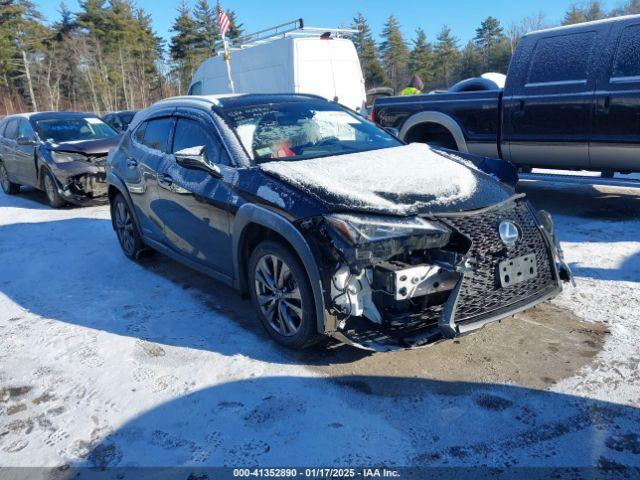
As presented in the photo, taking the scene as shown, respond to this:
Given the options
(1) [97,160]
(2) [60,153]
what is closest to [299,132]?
(1) [97,160]

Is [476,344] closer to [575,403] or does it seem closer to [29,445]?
[575,403]

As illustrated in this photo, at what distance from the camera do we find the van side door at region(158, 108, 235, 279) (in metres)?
3.88

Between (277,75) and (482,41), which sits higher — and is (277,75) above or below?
below

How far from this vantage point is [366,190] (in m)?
3.23

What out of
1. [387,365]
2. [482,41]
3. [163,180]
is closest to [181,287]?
[163,180]

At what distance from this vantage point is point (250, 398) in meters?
3.00

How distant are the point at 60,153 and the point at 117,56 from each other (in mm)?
50653

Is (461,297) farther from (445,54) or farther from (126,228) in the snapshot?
(445,54)

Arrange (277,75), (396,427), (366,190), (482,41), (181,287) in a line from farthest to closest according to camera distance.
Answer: (482,41)
(277,75)
(181,287)
(366,190)
(396,427)

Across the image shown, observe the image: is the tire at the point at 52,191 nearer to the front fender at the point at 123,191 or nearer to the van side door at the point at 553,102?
the front fender at the point at 123,191

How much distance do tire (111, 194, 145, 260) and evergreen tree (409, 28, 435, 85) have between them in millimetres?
56146

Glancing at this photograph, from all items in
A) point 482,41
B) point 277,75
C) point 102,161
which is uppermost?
point 482,41

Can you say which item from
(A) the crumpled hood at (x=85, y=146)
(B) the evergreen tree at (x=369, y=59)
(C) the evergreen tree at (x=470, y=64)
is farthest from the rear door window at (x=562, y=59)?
(B) the evergreen tree at (x=369, y=59)

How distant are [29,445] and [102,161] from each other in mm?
7180
